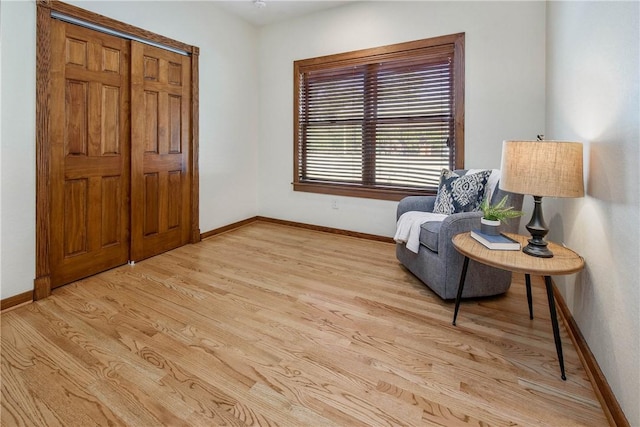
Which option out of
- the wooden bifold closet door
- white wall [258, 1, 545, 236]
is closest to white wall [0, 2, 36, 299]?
the wooden bifold closet door

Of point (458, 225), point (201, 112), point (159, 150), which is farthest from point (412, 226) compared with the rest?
point (201, 112)

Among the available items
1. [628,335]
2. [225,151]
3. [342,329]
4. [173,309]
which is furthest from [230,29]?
[628,335]

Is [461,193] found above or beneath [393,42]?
beneath

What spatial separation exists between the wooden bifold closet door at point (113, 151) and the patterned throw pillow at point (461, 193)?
104 inches

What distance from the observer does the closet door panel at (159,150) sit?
307 centimetres

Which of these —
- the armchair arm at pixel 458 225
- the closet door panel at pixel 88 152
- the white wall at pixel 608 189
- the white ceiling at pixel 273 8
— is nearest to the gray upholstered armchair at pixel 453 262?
the armchair arm at pixel 458 225

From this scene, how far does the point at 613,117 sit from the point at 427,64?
2.32 meters

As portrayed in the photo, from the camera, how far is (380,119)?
380 centimetres

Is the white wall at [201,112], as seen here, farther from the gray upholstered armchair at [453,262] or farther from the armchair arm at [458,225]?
the armchair arm at [458,225]

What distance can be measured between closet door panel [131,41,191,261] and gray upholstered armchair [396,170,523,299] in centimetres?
255

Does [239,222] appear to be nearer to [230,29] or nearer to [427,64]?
[230,29]

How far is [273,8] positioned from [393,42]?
150 cm

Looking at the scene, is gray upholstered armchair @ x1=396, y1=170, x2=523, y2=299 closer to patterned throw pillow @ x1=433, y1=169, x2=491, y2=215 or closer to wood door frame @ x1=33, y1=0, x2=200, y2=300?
patterned throw pillow @ x1=433, y1=169, x2=491, y2=215

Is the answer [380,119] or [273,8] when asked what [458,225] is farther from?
[273,8]
